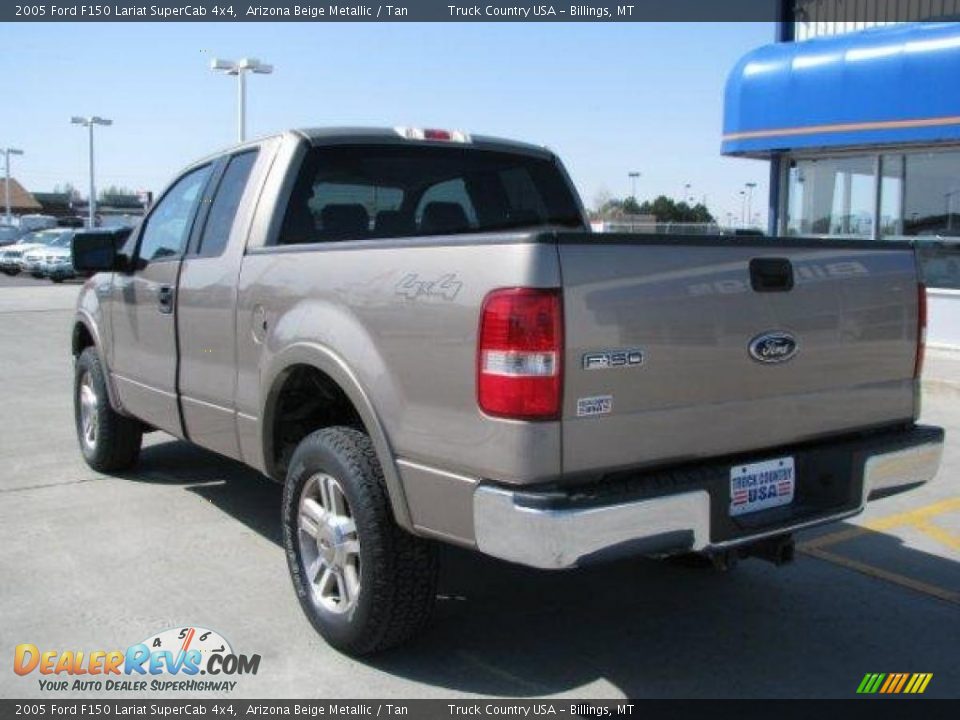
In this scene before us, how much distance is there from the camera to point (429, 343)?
3.17 metres

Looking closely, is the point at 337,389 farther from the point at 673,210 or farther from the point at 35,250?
the point at 673,210

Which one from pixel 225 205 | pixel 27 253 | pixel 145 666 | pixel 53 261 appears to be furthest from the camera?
pixel 27 253

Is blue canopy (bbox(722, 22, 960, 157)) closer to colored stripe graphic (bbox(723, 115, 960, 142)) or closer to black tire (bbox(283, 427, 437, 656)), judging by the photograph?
colored stripe graphic (bbox(723, 115, 960, 142))

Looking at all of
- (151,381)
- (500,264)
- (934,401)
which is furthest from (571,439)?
(934,401)

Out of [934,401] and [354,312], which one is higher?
[354,312]

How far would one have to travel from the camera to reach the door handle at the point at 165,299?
199 inches

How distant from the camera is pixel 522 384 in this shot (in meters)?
2.90

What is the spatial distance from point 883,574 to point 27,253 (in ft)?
103

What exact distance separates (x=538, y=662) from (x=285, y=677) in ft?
3.09

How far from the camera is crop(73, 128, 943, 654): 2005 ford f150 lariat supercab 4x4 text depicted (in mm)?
2930

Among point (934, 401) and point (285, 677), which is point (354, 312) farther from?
point (934, 401)

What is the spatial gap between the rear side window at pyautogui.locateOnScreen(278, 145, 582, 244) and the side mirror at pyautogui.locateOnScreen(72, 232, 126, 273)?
67.8 inches

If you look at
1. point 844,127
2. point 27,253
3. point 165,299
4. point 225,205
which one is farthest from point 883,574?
point 27,253

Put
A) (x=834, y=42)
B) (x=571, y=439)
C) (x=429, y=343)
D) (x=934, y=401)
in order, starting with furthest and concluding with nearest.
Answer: (x=834, y=42)
(x=934, y=401)
(x=429, y=343)
(x=571, y=439)
